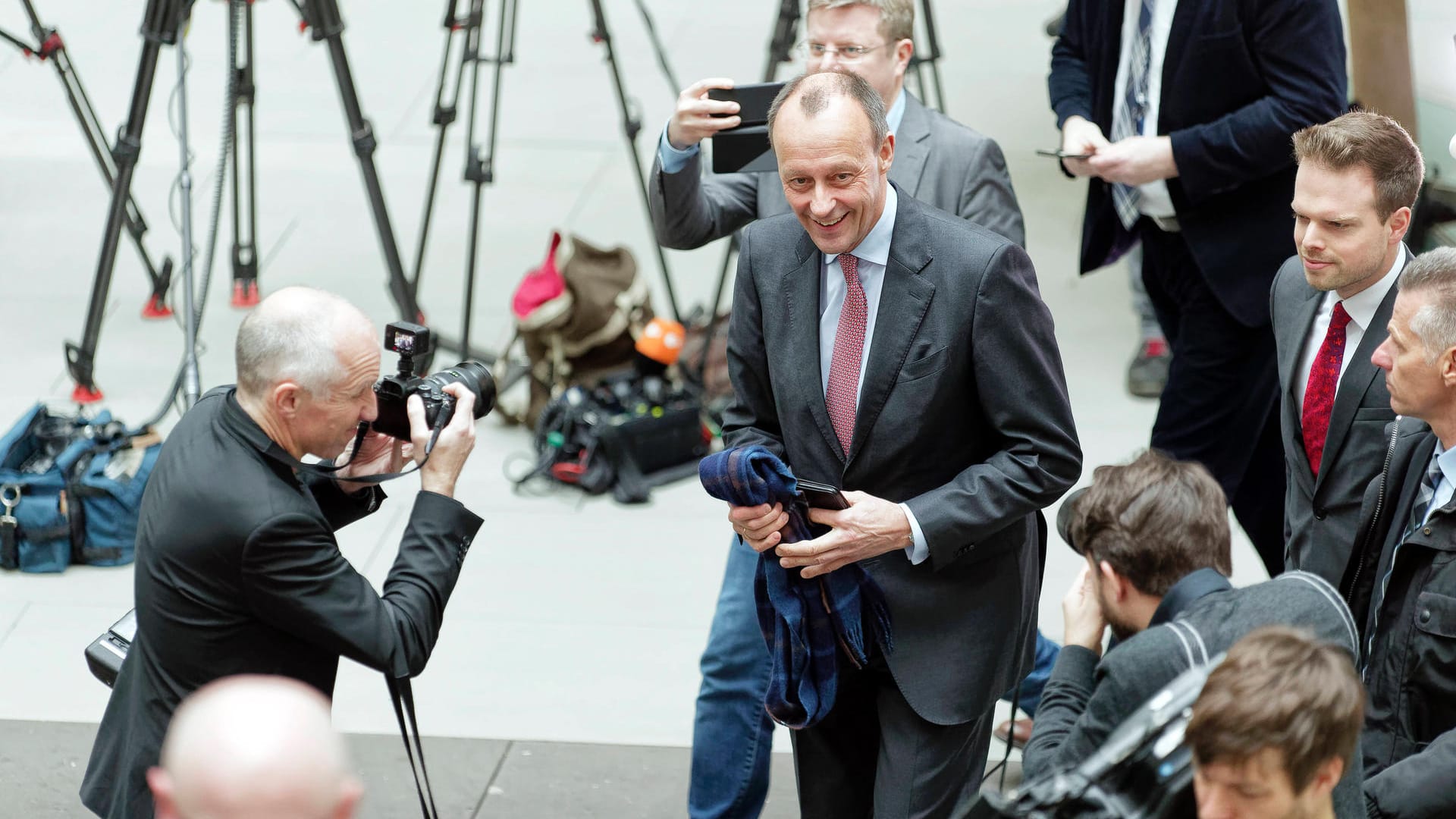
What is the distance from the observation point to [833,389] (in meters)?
2.70

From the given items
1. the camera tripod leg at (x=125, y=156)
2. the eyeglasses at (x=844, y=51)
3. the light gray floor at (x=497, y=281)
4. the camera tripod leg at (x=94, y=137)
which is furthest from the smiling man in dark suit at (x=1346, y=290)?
the camera tripod leg at (x=94, y=137)

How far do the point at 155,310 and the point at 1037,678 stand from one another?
4114 millimetres

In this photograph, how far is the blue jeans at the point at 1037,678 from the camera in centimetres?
374

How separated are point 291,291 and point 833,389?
88cm

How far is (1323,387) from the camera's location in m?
3.08

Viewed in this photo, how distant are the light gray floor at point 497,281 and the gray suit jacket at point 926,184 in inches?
52.0

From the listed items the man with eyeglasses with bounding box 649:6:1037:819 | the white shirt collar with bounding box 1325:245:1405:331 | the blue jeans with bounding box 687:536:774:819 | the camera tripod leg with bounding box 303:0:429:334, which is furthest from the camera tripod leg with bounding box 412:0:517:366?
the white shirt collar with bounding box 1325:245:1405:331

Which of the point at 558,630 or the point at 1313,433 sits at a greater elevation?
the point at 1313,433

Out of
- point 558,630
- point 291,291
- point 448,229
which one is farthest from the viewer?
point 448,229

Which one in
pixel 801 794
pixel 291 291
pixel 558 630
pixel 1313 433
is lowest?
pixel 558 630

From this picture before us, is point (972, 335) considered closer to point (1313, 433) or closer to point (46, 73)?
point (1313, 433)

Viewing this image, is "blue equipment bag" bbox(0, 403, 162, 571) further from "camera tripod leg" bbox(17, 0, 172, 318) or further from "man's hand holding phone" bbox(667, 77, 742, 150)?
"man's hand holding phone" bbox(667, 77, 742, 150)

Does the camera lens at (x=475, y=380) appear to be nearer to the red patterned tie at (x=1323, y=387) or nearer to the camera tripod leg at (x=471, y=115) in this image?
the red patterned tie at (x=1323, y=387)

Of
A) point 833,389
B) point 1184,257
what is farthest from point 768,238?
point 1184,257
